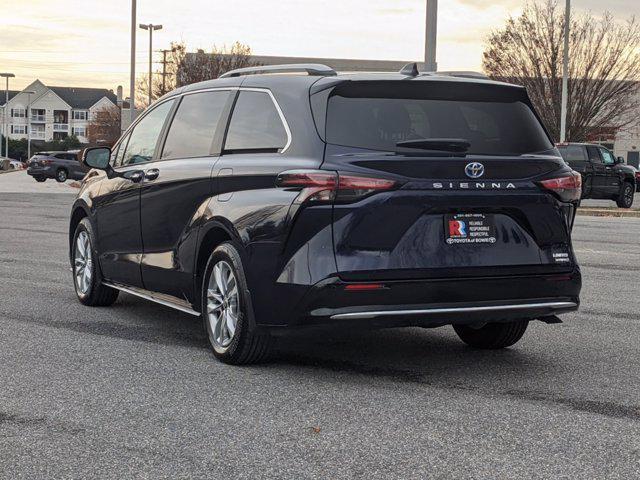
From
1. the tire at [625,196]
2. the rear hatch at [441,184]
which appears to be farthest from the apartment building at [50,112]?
the rear hatch at [441,184]

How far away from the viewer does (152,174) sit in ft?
25.2

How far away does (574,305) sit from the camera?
6.38 meters

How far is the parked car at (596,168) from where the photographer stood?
28.6 meters

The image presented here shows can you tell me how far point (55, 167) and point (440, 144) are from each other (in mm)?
45891

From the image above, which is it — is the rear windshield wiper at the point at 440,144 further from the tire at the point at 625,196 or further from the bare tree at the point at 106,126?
the bare tree at the point at 106,126

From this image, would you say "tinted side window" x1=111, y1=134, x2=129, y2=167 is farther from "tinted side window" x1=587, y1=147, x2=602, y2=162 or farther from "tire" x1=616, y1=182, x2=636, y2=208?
"tire" x1=616, y1=182, x2=636, y2=208

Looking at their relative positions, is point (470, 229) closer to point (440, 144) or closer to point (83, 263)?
point (440, 144)

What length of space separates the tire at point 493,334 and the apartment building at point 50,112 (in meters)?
154

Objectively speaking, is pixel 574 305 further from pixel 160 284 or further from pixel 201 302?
pixel 160 284

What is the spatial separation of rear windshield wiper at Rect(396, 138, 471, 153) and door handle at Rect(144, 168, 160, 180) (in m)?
2.31

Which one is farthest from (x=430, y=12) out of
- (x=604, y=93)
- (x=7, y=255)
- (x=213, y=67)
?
(x=213, y=67)

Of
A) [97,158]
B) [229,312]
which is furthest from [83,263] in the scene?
[229,312]

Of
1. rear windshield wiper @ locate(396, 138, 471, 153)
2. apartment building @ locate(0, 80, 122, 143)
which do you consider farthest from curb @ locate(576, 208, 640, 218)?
apartment building @ locate(0, 80, 122, 143)

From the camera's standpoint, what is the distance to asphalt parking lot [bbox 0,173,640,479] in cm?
447
